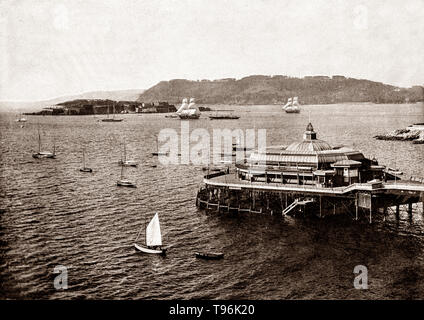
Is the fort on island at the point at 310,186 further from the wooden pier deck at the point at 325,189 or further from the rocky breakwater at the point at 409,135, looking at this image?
the rocky breakwater at the point at 409,135

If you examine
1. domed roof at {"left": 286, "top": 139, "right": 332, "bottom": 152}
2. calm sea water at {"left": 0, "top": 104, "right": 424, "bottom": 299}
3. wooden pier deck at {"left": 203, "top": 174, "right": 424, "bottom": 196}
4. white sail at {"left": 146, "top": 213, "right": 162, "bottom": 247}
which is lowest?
calm sea water at {"left": 0, "top": 104, "right": 424, "bottom": 299}

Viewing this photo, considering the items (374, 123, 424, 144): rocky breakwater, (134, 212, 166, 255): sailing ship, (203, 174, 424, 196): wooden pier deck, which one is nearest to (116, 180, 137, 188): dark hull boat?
(203, 174, 424, 196): wooden pier deck

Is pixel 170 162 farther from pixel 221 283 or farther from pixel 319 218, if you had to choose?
pixel 221 283

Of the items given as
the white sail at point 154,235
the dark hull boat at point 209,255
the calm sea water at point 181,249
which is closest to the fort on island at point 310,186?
the calm sea water at point 181,249

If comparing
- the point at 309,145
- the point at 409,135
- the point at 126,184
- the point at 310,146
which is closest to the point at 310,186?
the point at 310,146

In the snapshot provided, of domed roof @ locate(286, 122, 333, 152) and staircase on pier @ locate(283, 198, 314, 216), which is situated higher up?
domed roof @ locate(286, 122, 333, 152)

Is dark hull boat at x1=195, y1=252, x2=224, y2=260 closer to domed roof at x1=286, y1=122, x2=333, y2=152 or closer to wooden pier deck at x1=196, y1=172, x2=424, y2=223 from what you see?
wooden pier deck at x1=196, y1=172, x2=424, y2=223
